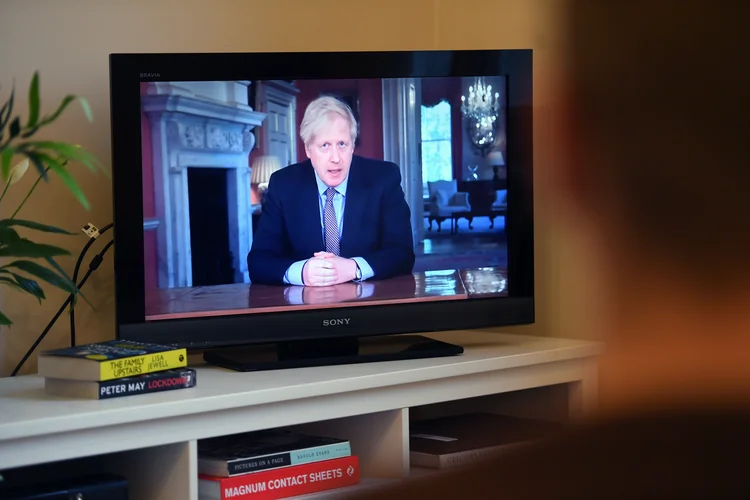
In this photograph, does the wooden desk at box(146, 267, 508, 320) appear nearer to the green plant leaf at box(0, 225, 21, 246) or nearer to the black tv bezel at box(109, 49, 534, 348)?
the black tv bezel at box(109, 49, 534, 348)

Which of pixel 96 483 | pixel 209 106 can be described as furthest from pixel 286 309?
pixel 96 483

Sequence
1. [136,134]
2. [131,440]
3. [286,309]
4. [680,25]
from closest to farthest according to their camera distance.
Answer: [680,25]
[131,440]
[136,134]
[286,309]

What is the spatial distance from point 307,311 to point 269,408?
36 cm

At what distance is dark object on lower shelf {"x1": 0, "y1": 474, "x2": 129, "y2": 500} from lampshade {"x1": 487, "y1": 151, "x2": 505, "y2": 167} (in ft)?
3.78

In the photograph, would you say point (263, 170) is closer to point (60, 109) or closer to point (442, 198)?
point (442, 198)

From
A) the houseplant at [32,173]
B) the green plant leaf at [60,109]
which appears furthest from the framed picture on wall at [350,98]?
the green plant leaf at [60,109]

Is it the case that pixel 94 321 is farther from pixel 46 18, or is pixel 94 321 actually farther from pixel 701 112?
pixel 701 112

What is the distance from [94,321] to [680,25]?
217 cm

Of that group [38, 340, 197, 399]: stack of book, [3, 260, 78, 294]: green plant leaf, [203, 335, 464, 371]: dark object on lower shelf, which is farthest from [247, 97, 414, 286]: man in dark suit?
[3, 260, 78, 294]: green plant leaf

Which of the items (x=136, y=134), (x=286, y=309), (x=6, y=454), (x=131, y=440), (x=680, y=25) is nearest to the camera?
(x=680, y=25)

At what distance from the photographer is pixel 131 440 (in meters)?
1.58

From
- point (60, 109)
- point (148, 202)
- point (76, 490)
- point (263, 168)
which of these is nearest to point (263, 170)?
point (263, 168)

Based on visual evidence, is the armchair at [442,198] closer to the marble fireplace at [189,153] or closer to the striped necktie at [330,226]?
the striped necktie at [330,226]

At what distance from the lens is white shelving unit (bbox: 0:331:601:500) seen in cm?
152
